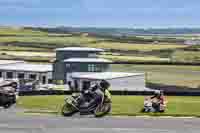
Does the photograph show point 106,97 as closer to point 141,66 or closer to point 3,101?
point 3,101

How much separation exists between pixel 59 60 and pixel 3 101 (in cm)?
4953

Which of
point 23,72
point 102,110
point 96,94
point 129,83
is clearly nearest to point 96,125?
point 102,110

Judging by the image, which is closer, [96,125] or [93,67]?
[96,125]

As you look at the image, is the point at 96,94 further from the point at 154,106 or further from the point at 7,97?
the point at 7,97

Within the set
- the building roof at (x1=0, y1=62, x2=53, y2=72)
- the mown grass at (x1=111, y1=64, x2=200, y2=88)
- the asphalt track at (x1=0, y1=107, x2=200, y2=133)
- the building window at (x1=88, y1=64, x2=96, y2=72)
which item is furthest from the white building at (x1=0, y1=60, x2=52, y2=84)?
the asphalt track at (x1=0, y1=107, x2=200, y2=133)

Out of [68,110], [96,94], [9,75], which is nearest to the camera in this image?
[96,94]

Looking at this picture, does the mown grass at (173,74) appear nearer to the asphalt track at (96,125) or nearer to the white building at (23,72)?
the white building at (23,72)

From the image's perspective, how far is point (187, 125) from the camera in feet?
62.0

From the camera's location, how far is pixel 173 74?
90312mm

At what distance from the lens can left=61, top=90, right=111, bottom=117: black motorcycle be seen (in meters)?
21.9

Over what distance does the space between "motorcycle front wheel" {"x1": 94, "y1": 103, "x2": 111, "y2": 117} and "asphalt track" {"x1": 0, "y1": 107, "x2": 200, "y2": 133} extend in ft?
2.00

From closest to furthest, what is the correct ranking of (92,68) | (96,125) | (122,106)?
1. (96,125)
2. (122,106)
3. (92,68)

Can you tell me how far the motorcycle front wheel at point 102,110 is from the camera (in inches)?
857

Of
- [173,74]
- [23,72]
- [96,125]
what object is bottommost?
[96,125]
